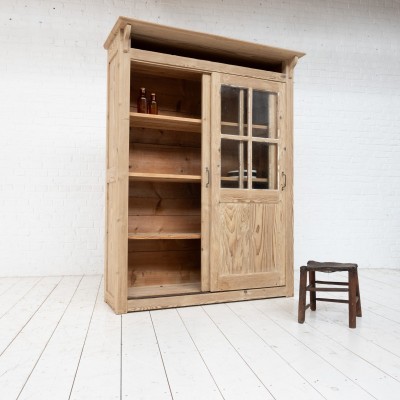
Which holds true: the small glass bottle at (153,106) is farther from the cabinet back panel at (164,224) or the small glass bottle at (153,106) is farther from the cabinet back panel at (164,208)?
the cabinet back panel at (164,224)

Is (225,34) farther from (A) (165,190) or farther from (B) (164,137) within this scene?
(A) (165,190)

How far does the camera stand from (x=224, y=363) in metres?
1.96

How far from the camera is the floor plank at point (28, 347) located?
1.73 metres

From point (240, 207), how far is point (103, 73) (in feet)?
7.90

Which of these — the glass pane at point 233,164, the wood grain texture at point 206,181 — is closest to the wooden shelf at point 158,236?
the wood grain texture at point 206,181

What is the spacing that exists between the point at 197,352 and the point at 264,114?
214cm

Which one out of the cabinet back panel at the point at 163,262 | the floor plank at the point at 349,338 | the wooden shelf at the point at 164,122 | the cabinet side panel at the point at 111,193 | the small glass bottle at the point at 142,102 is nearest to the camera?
the floor plank at the point at 349,338

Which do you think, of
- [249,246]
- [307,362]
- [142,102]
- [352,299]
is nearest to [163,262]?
[249,246]

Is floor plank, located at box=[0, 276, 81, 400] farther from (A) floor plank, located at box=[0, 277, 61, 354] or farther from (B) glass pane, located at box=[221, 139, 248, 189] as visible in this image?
(B) glass pane, located at box=[221, 139, 248, 189]

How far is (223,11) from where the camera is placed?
15.8 feet

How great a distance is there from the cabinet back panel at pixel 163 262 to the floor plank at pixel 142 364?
869mm

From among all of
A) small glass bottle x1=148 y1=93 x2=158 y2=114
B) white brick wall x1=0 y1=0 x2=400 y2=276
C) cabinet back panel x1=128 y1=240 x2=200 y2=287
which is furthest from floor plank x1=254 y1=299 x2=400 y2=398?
white brick wall x1=0 y1=0 x2=400 y2=276

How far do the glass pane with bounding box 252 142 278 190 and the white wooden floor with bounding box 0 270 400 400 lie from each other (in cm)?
102

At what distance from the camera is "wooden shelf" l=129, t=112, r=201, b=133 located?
310cm
